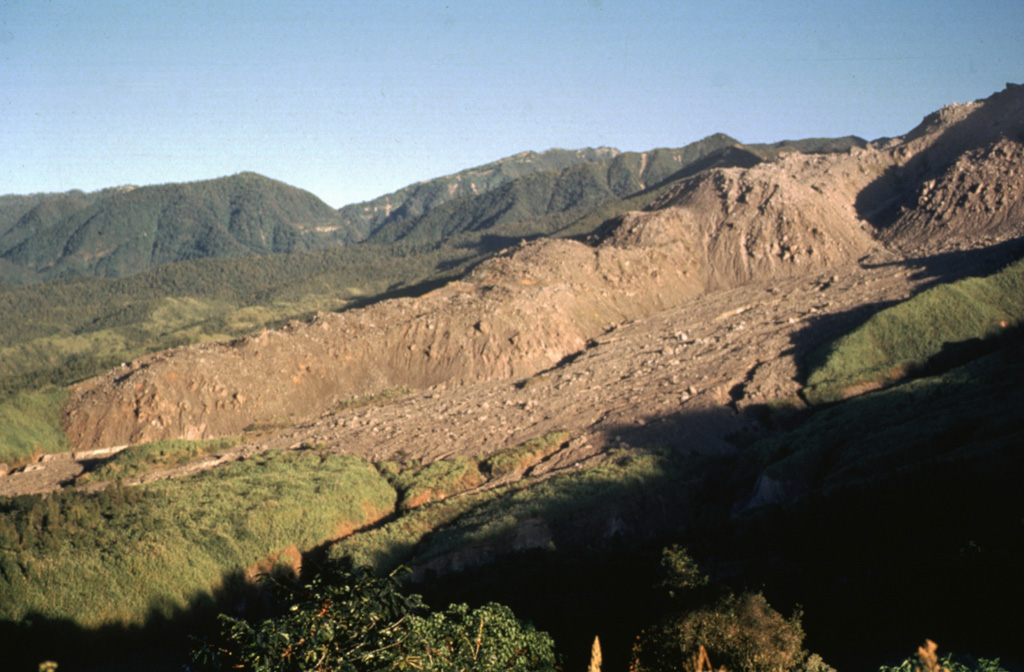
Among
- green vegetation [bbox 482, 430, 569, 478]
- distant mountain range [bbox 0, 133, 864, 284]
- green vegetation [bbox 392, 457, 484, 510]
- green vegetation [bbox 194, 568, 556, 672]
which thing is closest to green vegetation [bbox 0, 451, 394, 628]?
green vegetation [bbox 392, 457, 484, 510]

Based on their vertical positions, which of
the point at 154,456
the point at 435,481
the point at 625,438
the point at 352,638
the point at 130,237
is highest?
the point at 130,237

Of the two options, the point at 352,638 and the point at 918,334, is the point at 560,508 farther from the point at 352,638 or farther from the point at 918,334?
the point at 918,334

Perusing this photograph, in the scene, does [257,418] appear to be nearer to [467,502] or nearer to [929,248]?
[467,502]

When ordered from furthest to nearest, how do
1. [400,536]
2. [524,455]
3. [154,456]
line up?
[154,456]
[524,455]
[400,536]

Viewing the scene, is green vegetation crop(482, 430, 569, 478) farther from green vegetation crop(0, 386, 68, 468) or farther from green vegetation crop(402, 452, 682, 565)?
green vegetation crop(0, 386, 68, 468)

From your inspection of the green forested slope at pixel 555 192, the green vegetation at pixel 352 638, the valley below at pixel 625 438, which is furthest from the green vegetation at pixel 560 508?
the green forested slope at pixel 555 192

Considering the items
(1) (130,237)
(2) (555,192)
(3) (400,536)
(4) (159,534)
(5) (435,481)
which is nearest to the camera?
(4) (159,534)

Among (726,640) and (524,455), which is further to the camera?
(524,455)

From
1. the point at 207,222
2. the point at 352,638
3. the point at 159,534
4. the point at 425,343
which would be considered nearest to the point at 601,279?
the point at 425,343

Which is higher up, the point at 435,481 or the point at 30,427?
the point at 30,427
